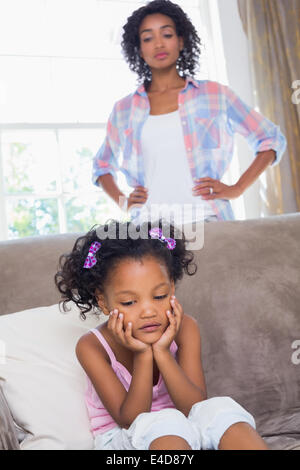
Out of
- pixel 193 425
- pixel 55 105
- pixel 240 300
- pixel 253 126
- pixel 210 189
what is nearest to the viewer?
pixel 193 425

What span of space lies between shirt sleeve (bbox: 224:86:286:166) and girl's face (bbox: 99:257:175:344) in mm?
1188

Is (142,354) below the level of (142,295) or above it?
below

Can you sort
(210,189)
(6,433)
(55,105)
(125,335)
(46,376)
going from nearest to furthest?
(6,433) → (125,335) → (46,376) → (210,189) → (55,105)

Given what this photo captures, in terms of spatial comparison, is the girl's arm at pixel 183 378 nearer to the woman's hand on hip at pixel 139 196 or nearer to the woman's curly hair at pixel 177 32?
the woman's hand on hip at pixel 139 196

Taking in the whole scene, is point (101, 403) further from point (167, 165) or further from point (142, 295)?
point (167, 165)

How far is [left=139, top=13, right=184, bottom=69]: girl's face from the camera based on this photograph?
236cm

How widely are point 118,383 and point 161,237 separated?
392mm

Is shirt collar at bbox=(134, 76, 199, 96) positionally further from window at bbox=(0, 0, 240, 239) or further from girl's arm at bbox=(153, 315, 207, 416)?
girl's arm at bbox=(153, 315, 207, 416)

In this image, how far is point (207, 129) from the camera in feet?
7.64

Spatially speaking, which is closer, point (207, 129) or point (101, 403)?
point (101, 403)

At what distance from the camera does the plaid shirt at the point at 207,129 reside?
230 centimetres

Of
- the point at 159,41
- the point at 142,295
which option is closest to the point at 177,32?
the point at 159,41

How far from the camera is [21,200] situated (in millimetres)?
3352

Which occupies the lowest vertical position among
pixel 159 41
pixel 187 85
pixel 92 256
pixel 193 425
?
pixel 193 425
